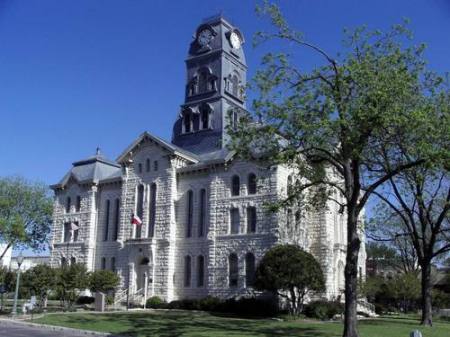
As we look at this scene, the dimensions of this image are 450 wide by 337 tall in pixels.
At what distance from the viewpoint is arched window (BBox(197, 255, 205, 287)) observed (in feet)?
141

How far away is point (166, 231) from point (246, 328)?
1861 centimetres

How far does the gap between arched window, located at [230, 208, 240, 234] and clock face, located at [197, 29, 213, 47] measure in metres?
20.3

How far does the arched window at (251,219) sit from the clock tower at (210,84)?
27.7 ft

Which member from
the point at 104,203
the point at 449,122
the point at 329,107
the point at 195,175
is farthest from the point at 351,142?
the point at 104,203

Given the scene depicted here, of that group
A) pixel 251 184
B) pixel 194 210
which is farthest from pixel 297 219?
pixel 194 210

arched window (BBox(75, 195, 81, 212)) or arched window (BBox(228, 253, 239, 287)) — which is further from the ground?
arched window (BBox(75, 195, 81, 212))

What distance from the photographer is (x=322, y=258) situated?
4122 centimetres

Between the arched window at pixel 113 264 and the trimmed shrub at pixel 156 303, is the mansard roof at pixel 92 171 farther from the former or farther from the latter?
the trimmed shrub at pixel 156 303

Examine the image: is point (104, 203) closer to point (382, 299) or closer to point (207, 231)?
point (207, 231)

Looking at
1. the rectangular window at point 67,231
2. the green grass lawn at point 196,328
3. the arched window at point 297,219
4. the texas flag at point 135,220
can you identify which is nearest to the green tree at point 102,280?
the texas flag at point 135,220

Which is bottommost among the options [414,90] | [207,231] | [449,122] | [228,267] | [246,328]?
[246,328]

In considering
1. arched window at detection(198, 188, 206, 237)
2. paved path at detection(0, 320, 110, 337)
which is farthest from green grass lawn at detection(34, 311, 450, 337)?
arched window at detection(198, 188, 206, 237)

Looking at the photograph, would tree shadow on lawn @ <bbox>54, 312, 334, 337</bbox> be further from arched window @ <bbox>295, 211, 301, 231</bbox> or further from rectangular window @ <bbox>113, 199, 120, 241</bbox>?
rectangular window @ <bbox>113, 199, 120, 241</bbox>

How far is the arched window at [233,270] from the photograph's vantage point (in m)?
40.8
